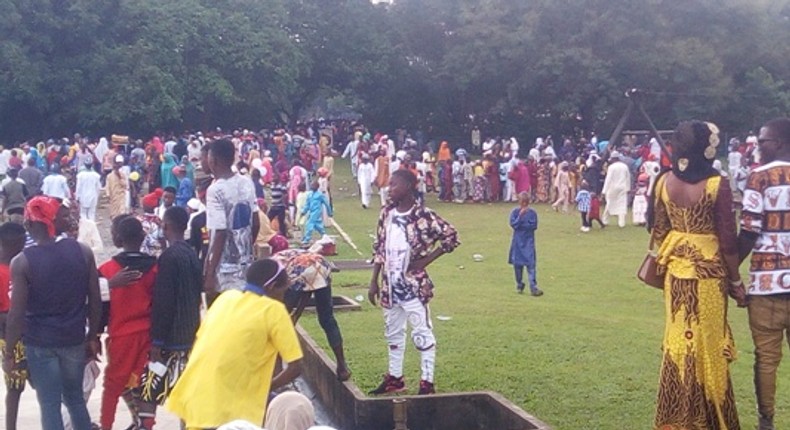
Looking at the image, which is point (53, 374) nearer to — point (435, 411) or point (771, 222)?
point (435, 411)

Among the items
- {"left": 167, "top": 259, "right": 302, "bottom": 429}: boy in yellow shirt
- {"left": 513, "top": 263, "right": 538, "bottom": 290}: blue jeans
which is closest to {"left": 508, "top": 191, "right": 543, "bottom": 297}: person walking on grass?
{"left": 513, "top": 263, "right": 538, "bottom": 290}: blue jeans

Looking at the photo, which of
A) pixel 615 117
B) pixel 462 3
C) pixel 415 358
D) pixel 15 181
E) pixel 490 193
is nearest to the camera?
pixel 415 358

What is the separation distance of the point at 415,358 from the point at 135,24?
3501 cm

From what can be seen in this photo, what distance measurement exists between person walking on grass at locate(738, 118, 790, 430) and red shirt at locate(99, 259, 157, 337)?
3.60 m

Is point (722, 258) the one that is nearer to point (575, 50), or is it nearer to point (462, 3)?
point (575, 50)

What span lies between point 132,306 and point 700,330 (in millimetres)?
3460

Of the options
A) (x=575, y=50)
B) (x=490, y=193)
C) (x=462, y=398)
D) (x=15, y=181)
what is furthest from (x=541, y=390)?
(x=575, y=50)

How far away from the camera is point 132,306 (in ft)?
22.2

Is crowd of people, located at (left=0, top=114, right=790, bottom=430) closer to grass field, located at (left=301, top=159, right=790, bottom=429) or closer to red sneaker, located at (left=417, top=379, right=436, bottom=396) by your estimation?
red sneaker, located at (left=417, top=379, right=436, bottom=396)

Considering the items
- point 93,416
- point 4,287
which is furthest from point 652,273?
point 93,416

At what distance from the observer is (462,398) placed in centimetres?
750

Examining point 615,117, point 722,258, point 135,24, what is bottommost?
point 722,258

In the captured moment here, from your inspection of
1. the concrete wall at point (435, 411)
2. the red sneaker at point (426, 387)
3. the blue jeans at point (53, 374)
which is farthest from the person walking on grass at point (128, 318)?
the red sneaker at point (426, 387)

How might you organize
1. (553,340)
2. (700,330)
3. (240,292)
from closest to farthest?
(240,292), (700,330), (553,340)
